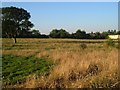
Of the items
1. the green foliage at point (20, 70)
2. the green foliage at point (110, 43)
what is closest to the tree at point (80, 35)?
the green foliage at point (110, 43)

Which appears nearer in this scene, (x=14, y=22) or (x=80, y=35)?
(x=14, y=22)

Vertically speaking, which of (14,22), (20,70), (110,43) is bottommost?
(20,70)

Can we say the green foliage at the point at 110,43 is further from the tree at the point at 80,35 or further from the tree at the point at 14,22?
the tree at the point at 80,35

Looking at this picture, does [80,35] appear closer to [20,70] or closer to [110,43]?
[110,43]

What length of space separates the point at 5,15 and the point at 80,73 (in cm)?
5408

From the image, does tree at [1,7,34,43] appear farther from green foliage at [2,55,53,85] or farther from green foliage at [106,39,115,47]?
green foliage at [2,55,53,85]

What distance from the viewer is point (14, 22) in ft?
205

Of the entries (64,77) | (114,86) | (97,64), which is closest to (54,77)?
(64,77)

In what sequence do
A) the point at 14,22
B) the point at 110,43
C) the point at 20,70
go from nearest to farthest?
the point at 20,70 < the point at 110,43 < the point at 14,22

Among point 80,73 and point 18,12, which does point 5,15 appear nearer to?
point 18,12


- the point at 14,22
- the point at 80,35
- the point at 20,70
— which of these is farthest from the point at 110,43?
the point at 80,35

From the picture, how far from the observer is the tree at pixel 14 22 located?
199 ft

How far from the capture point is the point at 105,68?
10.8 metres

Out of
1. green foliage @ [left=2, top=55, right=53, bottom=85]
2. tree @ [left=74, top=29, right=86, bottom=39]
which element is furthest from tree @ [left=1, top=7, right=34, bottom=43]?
green foliage @ [left=2, top=55, right=53, bottom=85]
